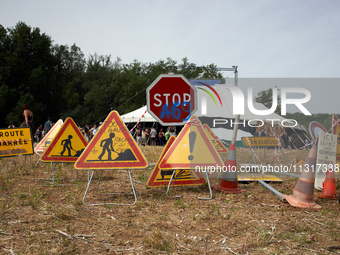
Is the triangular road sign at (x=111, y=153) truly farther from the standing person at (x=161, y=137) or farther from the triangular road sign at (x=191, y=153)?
the standing person at (x=161, y=137)

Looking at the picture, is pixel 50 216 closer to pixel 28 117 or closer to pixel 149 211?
pixel 149 211

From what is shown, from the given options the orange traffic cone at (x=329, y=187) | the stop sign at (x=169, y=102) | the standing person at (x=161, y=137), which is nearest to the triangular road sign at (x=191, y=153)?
the orange traffic cone at (x=329, y=187)

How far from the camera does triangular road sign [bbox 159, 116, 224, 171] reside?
16.5 feet

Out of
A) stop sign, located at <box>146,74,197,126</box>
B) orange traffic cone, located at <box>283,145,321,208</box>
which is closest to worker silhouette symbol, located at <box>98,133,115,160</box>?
orange traffic cone, located at <box>283,145,321,208</box>

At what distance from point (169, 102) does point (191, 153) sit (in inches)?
135

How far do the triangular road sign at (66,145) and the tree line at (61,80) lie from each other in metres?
24.5

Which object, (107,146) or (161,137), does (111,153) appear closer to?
(107,146)

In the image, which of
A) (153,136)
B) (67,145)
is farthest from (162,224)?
(153,136)

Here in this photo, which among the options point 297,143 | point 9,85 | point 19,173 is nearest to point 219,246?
point 19,173

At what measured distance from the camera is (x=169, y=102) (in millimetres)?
8352

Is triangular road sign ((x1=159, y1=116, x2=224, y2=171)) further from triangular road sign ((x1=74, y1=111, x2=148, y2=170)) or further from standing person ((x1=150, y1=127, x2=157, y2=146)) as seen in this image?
standing person ((x1=150, y1=127, x2=157, y2=146))

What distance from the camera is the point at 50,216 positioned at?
12.6 feet

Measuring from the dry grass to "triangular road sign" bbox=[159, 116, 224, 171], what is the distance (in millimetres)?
543

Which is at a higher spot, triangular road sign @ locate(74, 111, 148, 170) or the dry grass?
triangular road sign @ locate(74, 111, 148, 170)
